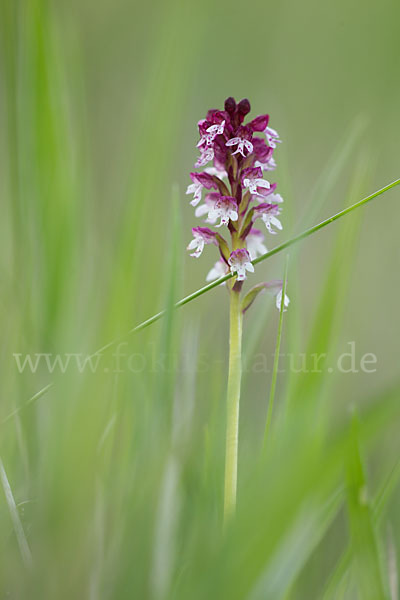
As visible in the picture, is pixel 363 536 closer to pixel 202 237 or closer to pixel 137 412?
pixel 137 412

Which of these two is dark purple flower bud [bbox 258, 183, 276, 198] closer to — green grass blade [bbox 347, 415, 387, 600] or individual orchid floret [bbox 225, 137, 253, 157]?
individual orchid floret [bbox 225, 137, 253, 157]

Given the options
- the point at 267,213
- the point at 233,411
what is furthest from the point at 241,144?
the point at 233,411

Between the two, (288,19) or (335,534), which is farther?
(288,19)

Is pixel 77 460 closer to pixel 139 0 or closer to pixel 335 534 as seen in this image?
pixel 335 534

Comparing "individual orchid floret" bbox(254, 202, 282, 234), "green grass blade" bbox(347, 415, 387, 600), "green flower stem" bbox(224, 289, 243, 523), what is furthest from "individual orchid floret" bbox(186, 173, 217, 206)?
"green grass blade" bbox(347, 415, 387, 600)

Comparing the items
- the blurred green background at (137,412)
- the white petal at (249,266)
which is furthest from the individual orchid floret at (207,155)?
the white petal at (249,266)

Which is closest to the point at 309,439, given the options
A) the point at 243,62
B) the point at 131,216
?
the point at 131,216
